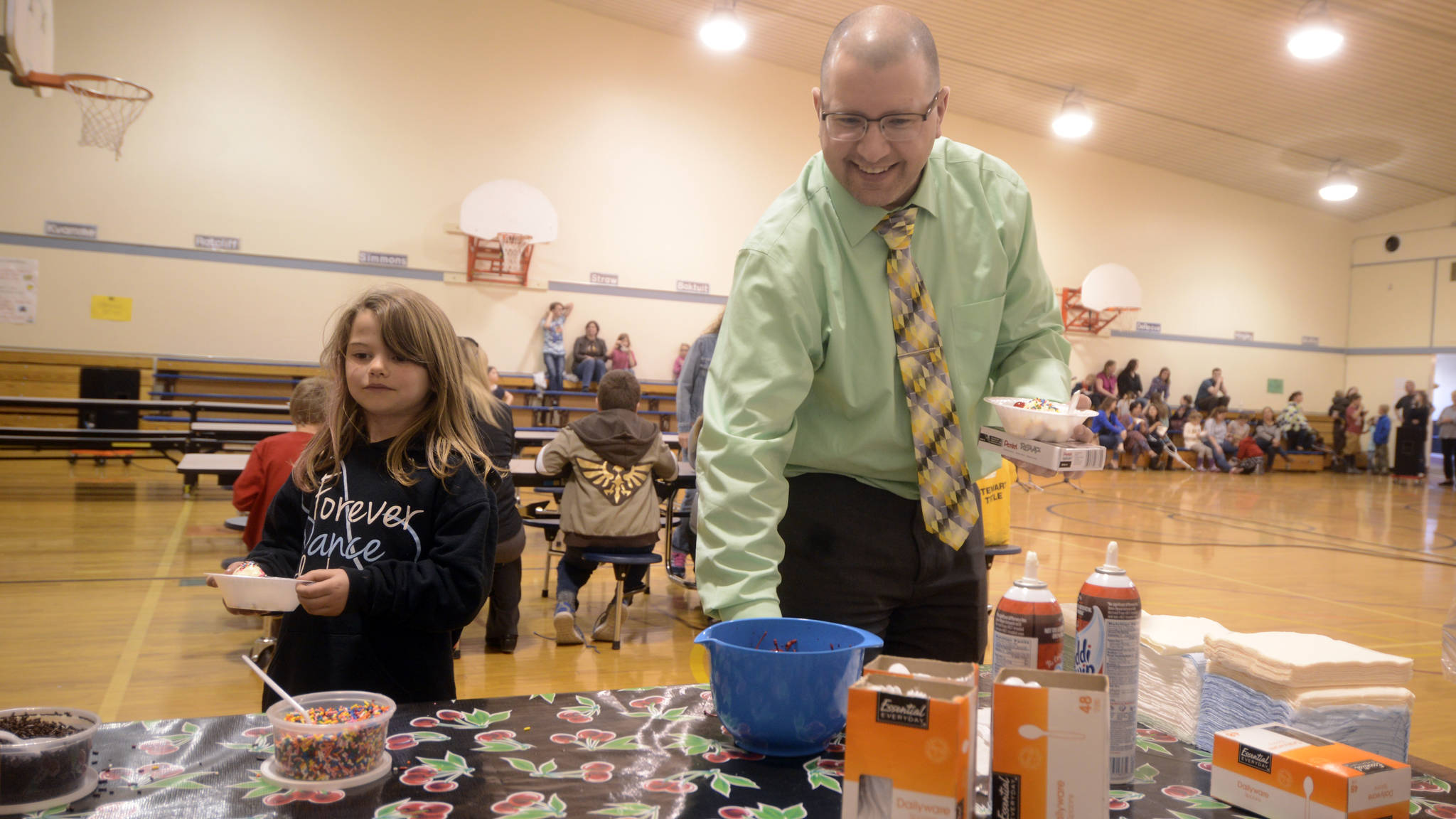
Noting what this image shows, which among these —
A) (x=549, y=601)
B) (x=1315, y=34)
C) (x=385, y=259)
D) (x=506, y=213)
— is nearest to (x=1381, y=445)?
(x=1315, y=34)

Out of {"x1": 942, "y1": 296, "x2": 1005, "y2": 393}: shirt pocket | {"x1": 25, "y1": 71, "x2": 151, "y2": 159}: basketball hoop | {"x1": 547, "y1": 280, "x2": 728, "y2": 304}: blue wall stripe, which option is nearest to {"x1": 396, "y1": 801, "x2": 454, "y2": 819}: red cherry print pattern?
{"x1": 942, "y1": 296, "x2": 1005, "y2": 393}: shirt pocket

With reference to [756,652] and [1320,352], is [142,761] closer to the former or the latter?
[756,652]

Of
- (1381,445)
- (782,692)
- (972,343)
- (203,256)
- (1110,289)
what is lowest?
(782,692)

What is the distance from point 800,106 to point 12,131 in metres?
10.5

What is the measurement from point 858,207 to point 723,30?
1022 cm

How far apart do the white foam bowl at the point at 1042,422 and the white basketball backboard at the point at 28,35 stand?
640 centimetres

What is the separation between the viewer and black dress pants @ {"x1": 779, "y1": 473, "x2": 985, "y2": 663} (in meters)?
1.58

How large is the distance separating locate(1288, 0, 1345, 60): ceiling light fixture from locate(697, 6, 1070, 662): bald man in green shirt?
10616mm

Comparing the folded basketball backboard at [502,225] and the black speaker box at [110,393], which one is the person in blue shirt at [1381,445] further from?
the black speaker box at [110,393]

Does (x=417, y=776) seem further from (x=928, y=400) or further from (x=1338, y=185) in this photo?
(x=1338, y=185)

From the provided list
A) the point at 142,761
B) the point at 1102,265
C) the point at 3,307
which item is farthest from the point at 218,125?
the point at 1102,265

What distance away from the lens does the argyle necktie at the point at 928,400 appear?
1.54m

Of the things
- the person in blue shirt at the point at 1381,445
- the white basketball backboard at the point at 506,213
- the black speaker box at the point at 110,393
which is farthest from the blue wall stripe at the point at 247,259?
the person in blue shirt at the point at 1381,445

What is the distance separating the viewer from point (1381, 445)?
58.5 feet
